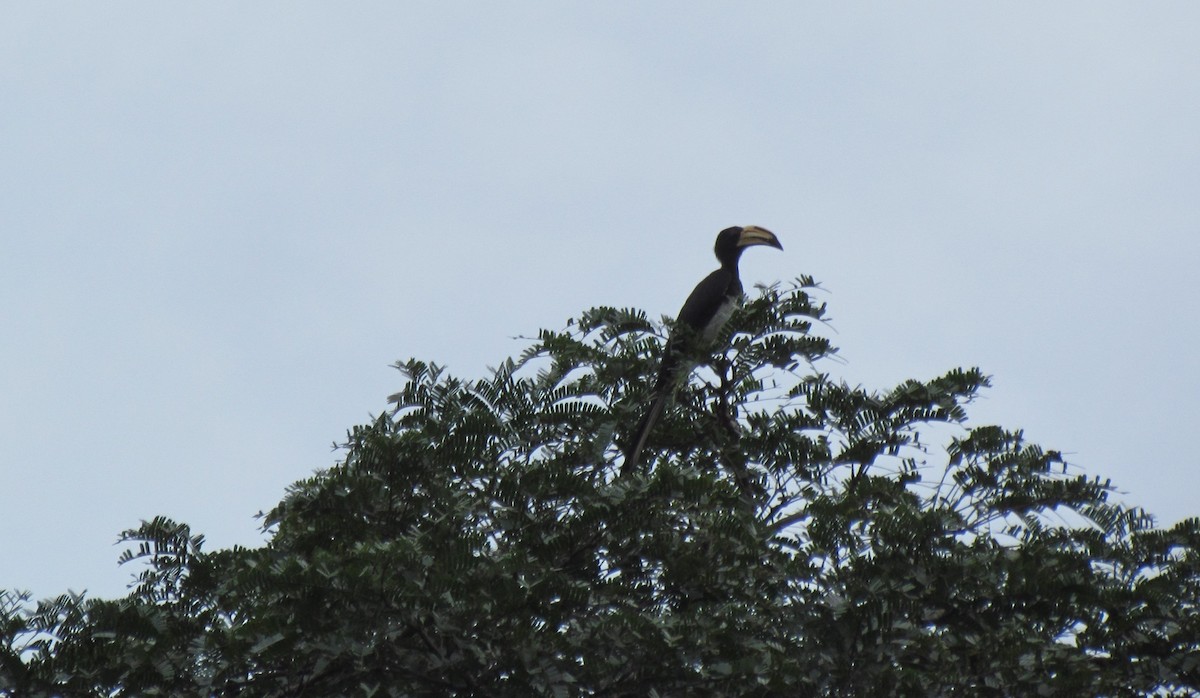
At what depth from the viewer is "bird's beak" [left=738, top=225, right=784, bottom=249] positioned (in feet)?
30.9

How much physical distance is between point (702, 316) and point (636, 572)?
10.3 ft

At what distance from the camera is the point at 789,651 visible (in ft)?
15.4

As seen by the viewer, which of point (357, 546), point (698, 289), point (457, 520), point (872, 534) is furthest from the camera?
point (698, 289)

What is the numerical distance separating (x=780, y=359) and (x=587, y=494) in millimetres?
1226

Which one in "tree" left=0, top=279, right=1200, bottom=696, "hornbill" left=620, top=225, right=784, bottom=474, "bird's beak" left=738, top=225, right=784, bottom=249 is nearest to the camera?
"tree" left=0, top=279, right=1200, bottom=696

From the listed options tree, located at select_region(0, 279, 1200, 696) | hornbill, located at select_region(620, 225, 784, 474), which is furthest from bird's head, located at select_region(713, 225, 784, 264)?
tree, located at select_region(0, 279, 1200, 696)

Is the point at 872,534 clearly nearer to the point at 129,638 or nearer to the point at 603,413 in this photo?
the point at 603,413

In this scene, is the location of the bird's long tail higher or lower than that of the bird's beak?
lower

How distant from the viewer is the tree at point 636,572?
457 cm

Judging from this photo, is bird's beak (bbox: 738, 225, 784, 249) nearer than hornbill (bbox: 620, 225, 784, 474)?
No

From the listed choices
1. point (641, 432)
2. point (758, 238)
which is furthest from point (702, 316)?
point (641, 432)

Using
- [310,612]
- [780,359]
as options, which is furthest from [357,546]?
[780,359]

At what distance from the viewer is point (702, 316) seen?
324 inches

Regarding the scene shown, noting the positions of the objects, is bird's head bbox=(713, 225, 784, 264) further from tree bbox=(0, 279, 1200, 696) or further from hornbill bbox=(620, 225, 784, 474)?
tree bbox=(0, 279, 1200, 696)
